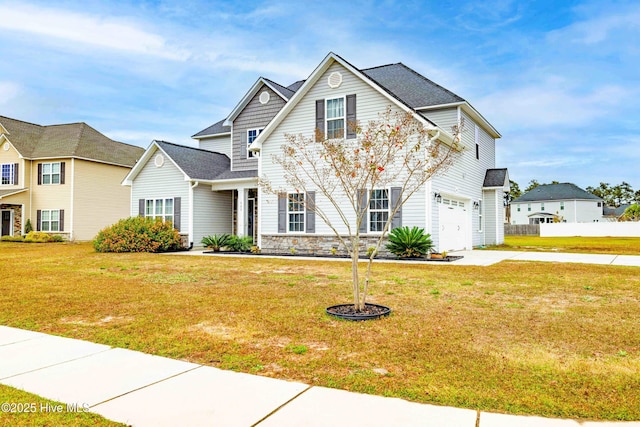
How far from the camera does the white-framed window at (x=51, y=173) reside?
95.9ft

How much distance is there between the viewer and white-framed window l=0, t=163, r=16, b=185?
29922 millimetres

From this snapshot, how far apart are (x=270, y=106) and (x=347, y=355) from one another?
705 inches

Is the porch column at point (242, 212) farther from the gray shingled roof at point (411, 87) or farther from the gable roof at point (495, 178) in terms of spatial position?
the gable roof at point (495, 178)

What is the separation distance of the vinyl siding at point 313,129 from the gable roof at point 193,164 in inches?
79.2

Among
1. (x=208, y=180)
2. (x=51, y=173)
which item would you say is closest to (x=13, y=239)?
(x=51, y=173)

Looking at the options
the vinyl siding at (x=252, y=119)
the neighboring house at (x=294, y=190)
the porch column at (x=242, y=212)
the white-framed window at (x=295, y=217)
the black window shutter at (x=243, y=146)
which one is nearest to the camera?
the neighboring house at (x=294, y=190)

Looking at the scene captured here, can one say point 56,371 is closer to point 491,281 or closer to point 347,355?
point 347,355

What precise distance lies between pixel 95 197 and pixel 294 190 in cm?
1947

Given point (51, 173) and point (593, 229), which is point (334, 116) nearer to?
point (51, 173)

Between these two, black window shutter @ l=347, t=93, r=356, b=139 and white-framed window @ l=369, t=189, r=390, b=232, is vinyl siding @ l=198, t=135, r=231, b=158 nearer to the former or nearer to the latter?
black window shutter @ l=347, t=93, r=356, b=139

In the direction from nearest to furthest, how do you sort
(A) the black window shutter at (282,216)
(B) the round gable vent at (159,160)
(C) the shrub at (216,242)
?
(A) the black window shutter at (282,216)
(C) the shrub at (216,242)
(B) the round gable vent at (159,160)

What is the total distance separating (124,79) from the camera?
23656 millimetres

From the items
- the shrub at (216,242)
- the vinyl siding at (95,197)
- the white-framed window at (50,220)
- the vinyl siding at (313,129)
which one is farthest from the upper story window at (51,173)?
the vinyl siding at (313,129)

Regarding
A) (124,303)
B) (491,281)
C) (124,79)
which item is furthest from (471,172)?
(124,79)
